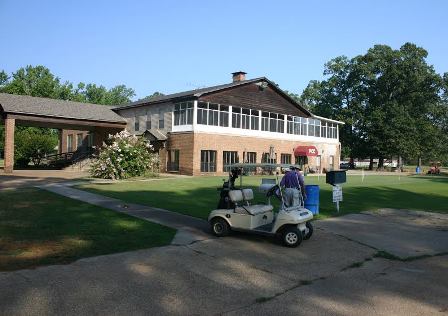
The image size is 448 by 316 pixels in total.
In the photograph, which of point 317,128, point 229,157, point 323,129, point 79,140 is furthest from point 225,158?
point 79,140

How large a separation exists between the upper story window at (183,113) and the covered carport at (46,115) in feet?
23.2

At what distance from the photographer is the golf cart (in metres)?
9.18

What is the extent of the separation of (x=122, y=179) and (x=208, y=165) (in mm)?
10887

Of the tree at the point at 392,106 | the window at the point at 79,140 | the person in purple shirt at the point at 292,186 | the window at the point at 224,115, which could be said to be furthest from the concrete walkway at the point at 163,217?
Answer: the tree at the point at 392,106

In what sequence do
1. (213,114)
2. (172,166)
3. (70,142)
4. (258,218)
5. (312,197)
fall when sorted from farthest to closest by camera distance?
(70,142)
(172,166)
(213,114)
(312,197)
(258,218)

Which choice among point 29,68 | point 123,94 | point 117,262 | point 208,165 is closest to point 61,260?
point 117,262

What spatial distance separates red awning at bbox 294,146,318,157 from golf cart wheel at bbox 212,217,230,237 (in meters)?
35.1

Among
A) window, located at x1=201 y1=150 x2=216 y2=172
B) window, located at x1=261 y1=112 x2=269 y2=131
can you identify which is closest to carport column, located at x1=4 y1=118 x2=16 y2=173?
window, located at x1=201 y1=150 x2=216 y2=172

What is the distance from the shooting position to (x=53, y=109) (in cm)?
3688

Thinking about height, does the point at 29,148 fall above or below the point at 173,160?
above

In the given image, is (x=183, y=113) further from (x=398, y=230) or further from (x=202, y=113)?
(x=398, y=230)

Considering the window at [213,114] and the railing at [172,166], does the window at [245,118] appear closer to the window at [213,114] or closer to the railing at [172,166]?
the window at [213,114]

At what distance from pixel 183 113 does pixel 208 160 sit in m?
4.41

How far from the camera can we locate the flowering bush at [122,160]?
27250 mm
